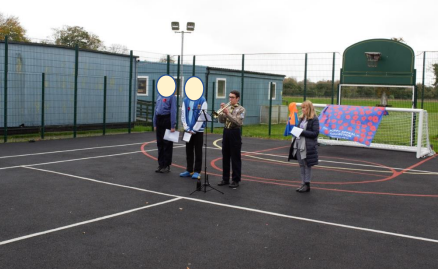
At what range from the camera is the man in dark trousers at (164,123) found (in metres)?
9.74

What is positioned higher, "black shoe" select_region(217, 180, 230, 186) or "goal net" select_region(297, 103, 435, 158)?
"goal net" select_region(297, 103, 435, 158)

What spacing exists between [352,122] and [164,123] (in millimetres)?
6874

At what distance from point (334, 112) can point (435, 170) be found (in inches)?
165

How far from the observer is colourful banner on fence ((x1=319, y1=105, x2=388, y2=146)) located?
45.3 feet

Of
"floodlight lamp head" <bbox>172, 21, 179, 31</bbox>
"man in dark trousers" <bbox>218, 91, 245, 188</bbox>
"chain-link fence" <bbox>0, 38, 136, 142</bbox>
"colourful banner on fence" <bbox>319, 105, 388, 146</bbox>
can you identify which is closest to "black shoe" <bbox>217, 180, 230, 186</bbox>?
"man in dark trousers" <bbox>218, 91, 245, 188</bbox>

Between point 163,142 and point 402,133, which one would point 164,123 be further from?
point 402,133

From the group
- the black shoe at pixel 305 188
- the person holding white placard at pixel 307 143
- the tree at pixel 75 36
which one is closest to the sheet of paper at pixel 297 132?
the person holding white placard at pixel 307 143

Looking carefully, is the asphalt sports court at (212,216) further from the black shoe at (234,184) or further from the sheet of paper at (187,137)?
the sheet of paper at (187,137)

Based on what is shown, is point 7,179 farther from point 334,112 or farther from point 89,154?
point 334,112

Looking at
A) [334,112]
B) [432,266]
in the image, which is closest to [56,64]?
[334,112]

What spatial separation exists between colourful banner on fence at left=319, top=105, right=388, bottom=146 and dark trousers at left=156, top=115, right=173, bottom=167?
21.0 ft

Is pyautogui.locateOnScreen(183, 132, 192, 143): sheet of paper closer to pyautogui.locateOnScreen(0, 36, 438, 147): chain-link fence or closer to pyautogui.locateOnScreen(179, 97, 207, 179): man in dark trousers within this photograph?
pyautogui.locateOnScreen(179, 97, 207, 179): man in dark trousers

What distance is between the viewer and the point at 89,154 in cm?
1264

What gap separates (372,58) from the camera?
1617cm
